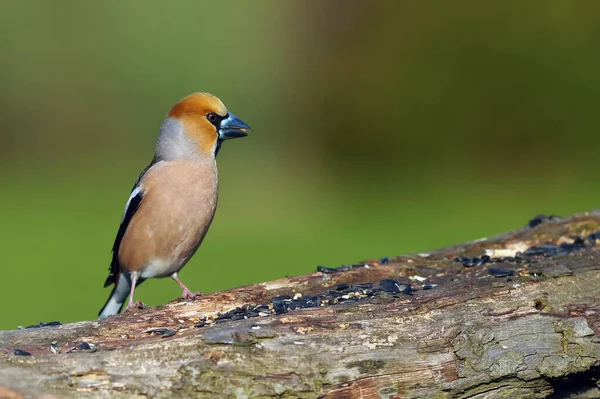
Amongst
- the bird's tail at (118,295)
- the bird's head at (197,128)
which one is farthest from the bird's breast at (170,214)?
the bird's tail at (118,295)

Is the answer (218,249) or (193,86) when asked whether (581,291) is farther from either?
(193,86)

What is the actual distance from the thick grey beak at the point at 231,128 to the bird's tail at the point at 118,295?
132 cm

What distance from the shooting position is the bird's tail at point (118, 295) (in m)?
6.91

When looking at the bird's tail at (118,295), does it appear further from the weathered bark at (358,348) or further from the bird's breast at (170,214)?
the weathered bark at (358,348)

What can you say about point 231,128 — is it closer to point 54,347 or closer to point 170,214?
point 170,214

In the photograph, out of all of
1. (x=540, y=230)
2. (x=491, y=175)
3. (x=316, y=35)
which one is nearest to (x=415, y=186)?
(x=491, y=175)

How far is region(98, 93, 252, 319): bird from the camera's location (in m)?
6.19

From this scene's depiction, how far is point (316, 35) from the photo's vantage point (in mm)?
20516

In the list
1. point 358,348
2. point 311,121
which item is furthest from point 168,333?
point 311,121

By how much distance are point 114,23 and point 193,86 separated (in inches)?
119

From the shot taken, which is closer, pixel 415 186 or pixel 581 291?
pixel 581 291

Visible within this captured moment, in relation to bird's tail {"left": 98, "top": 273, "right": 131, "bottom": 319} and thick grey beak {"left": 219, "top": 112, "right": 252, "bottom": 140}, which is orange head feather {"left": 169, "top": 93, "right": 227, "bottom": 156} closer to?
thick grey beak {"left": 219, "top": 112, "right": 252, "bottom": 140}

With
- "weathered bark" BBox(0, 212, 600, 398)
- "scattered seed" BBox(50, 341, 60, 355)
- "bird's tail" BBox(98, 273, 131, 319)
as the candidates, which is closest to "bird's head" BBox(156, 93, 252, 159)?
"bird's tail" BBox(98, 273, 131, 319)

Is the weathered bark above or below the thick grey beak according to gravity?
below
